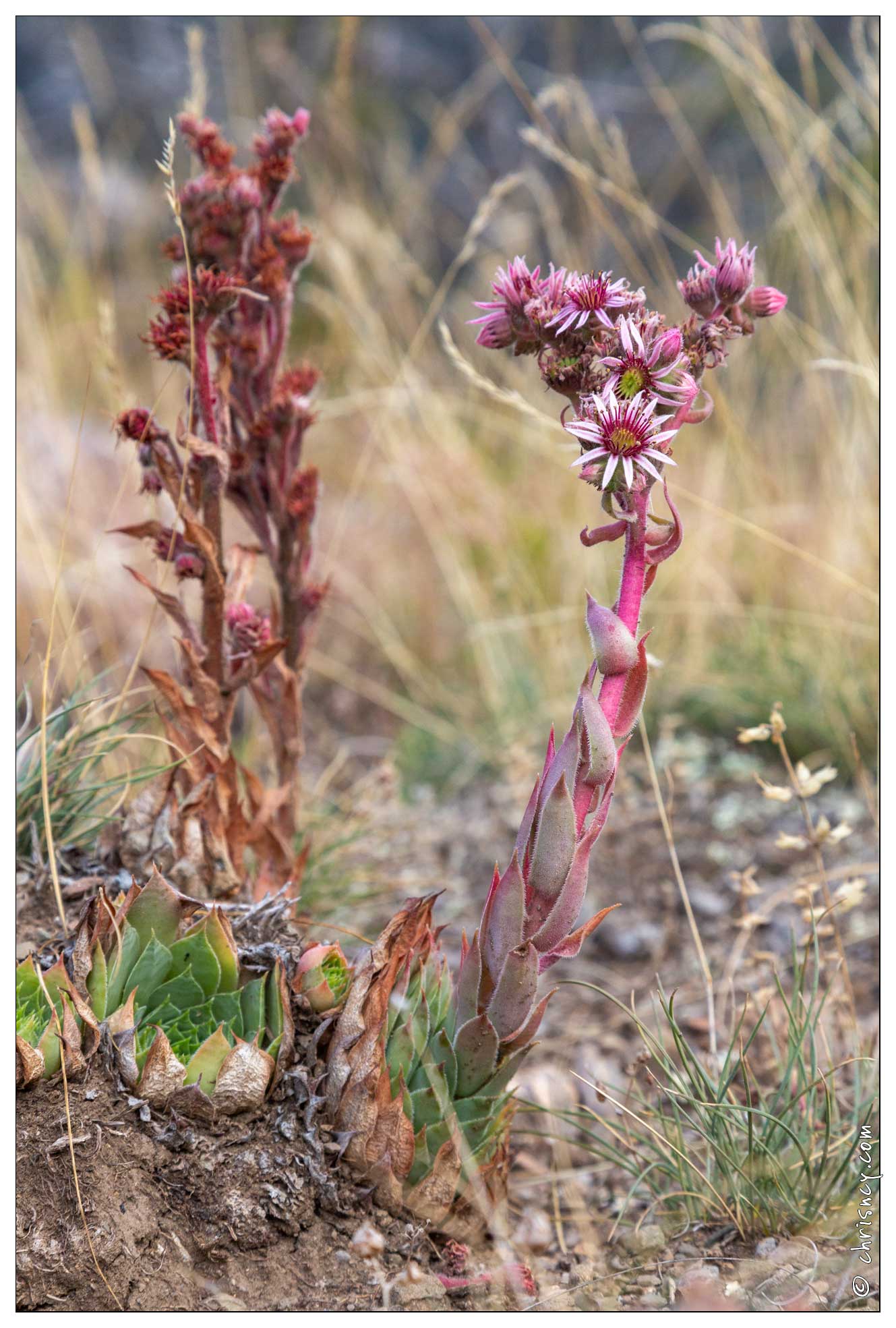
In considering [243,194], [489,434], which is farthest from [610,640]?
[489,434]

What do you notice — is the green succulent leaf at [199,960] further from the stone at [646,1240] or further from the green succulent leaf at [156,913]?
the stone at [646,1240]

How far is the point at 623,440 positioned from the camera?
1454 millimetres

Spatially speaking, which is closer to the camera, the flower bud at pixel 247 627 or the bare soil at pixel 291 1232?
the bare soil at pixel 291 1232

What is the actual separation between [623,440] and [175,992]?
114cm

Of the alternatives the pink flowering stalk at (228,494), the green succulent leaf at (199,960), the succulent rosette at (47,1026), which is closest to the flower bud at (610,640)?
the pink flowering stalk at (228,494)

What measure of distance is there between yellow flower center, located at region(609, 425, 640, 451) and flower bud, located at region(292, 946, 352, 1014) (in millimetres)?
983

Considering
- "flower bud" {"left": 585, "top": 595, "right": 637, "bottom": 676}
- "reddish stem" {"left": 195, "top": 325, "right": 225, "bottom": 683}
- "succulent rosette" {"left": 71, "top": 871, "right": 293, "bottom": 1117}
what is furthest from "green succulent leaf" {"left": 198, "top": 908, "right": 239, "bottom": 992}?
"flower bud" {"left": 585, "top": 595, "right": 637, "bottom": 676}

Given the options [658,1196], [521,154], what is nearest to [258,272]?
[658,1196]

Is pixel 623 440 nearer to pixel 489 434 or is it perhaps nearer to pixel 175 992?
pixel 175 992

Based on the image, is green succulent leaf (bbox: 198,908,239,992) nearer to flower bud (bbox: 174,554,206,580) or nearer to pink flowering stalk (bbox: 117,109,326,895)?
pink flowering stalk (bbox: 117,109,326,895)

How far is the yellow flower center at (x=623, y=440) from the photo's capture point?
1.46 metres

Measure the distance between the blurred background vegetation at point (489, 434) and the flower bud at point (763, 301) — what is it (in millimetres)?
693

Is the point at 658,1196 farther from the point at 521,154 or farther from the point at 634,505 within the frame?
the point at 521,154

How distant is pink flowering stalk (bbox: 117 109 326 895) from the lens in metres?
1.97
